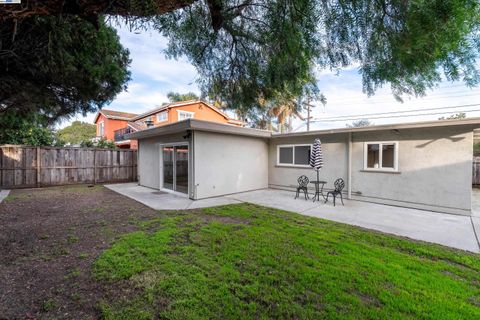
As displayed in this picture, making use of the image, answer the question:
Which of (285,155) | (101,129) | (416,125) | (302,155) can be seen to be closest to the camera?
(416,125)

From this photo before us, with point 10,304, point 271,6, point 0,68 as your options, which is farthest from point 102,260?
point 271,6

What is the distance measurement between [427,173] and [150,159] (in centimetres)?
1070

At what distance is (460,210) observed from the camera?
623 centimetres

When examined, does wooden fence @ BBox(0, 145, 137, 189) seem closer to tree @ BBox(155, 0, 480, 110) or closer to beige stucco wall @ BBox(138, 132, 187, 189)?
beige stucco wall @ BBox(138, 132, 187, 189)

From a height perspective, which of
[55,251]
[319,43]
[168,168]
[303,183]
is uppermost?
[319,43]

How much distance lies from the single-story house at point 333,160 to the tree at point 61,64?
2945 millimetres

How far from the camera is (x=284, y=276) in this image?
9.62 feet

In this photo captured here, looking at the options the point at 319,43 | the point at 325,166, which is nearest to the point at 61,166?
the point at 325,166

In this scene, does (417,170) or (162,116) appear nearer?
(417,170)

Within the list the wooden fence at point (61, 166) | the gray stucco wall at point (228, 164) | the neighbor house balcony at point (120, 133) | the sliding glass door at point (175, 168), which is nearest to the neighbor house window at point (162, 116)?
the neighbor house balcony at point (120, 133)

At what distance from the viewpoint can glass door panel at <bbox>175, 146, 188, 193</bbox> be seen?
8789 millimetres

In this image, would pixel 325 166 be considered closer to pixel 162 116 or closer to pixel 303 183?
pixel 303 183

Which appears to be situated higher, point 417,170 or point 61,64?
point 61,64

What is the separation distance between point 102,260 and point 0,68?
10.7 feet
